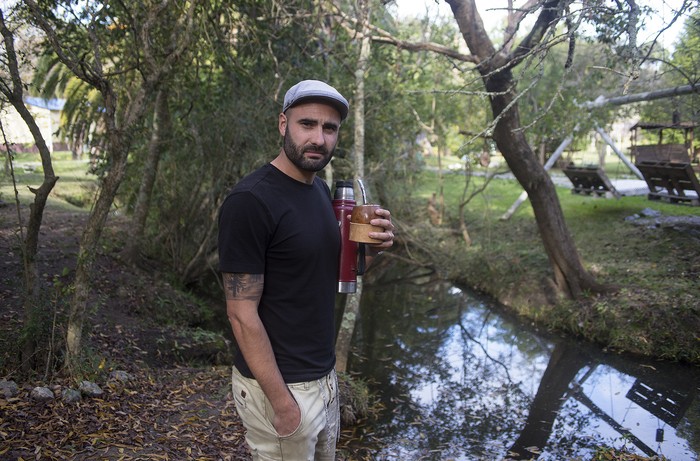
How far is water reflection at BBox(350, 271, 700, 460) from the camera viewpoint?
5.44 metres

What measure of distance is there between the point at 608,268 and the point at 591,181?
4.25m

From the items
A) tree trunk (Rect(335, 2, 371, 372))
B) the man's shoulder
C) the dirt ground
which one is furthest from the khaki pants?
tree trunk (Rect(335, 2, 371, 372))

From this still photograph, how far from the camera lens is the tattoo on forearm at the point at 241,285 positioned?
1.98 metres

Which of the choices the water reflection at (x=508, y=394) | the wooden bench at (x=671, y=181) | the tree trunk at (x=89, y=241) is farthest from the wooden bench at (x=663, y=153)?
the tree trunk at (x=89, y=241)

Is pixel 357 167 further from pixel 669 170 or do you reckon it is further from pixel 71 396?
pixel 669 170

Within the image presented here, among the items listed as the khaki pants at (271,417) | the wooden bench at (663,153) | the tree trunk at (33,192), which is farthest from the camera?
the wooden bench at (663,153)

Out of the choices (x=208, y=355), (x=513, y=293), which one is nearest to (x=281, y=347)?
(x=208, y=355)

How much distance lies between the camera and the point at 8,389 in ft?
13.3

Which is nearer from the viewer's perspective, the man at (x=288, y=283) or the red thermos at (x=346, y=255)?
the man at (x=288, y=283)

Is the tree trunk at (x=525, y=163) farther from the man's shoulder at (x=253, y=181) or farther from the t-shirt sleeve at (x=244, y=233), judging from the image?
the t-shirt sleeve at (x=244, y=233)

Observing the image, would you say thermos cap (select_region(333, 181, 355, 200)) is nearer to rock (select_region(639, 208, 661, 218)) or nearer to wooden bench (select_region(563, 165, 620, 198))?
rock (select_region(639, 208, 661, 218))

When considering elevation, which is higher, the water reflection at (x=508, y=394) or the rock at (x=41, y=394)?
the rock at (x=41, y=394)

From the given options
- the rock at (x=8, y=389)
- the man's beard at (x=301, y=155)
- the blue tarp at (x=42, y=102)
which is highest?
the blue tarp at (x=42, y=102)

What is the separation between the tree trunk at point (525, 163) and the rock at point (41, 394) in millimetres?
5881
